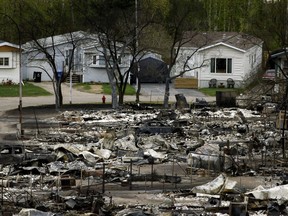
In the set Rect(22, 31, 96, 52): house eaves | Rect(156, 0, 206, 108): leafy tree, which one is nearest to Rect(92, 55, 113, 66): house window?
Rect(22, 31, 96, 52): house eaves

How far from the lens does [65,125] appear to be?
3512cm

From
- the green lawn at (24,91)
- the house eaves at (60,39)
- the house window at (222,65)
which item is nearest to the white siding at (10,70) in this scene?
the green lawn at (24,91)

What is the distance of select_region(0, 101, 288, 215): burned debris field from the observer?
18484 millimetres

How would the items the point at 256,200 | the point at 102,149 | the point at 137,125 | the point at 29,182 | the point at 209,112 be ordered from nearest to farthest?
the point at 256,200, the point at 29,182, the point at 102,149, the point at 137,125, the point at 209,112

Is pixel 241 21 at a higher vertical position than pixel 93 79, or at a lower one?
higher

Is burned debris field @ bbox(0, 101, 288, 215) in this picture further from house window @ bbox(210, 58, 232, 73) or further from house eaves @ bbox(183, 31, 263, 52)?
house window @ bbox(210, 58, 232, 73)

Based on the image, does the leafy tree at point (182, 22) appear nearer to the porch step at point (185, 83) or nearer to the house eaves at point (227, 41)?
the house eaves at point (227, 41)

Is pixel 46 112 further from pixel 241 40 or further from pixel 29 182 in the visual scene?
pixel 241 40

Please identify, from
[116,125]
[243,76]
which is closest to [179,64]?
[243,76]

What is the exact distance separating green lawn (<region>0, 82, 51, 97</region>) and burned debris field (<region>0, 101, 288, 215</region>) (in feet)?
43.4

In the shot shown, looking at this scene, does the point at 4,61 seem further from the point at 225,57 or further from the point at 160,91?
the point at 225,57

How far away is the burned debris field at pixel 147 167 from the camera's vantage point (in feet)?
60.6

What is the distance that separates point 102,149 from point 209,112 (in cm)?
1389

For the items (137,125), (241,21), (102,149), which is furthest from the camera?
(241,21)
